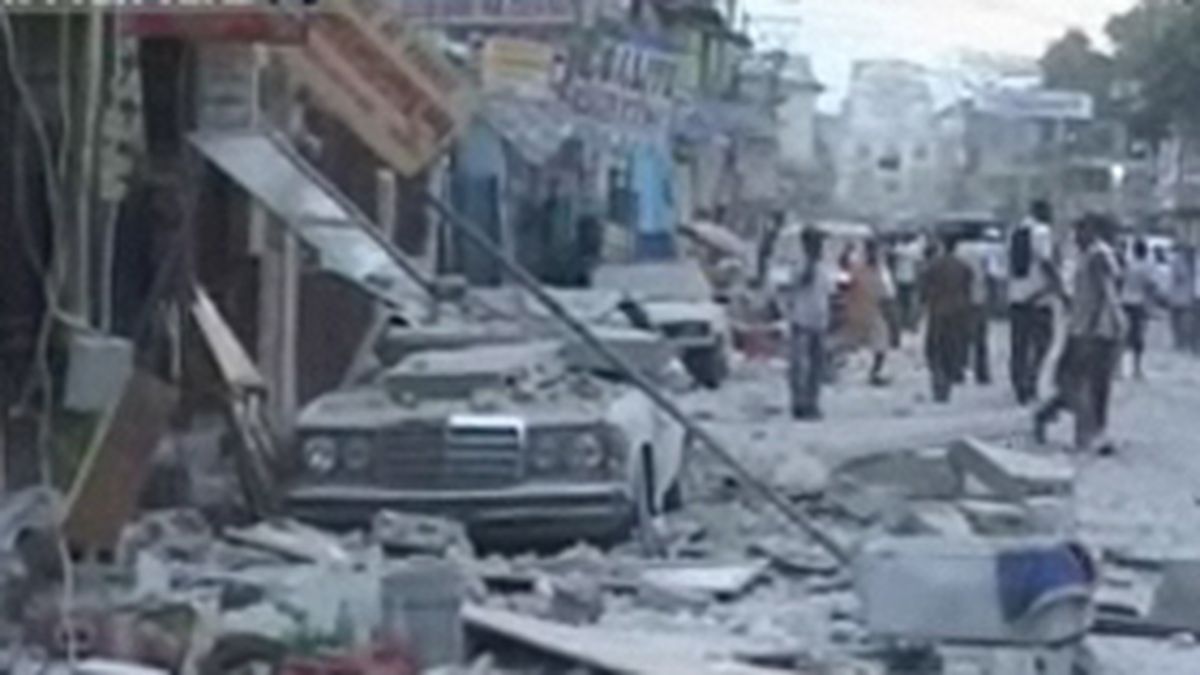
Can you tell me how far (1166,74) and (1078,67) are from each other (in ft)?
170

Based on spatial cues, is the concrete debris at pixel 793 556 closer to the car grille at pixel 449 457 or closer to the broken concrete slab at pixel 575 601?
the car grille at pixel 449 457

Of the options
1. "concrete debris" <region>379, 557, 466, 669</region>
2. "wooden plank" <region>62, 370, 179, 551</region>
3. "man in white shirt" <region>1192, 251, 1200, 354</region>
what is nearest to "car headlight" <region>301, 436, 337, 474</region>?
"wooden plank" <region>62, 370, 179, 551</region>

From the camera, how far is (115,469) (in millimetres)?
13852

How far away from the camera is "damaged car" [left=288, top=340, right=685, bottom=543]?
16453mm

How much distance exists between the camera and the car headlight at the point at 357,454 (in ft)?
54.7

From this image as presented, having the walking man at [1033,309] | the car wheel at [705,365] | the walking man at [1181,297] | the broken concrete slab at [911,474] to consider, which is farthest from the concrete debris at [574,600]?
the walking man at [1181,297]

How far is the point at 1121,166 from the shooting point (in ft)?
359

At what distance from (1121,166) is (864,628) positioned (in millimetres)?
97681

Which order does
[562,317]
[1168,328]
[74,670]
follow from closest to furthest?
[74,670] → [562,317] → [1168,328]

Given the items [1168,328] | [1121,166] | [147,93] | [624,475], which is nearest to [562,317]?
[624,475]

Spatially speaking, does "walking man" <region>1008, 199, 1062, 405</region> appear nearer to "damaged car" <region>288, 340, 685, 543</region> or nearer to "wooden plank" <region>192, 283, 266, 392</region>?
"wooden plank" <region>192, 283, 266, 392</region>

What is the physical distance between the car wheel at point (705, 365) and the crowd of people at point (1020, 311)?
3.71ft

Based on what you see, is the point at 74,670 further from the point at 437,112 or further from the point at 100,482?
the point at 437,112

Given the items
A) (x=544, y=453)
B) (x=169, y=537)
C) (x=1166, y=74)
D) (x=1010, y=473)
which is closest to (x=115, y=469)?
(x=169, y=537)
